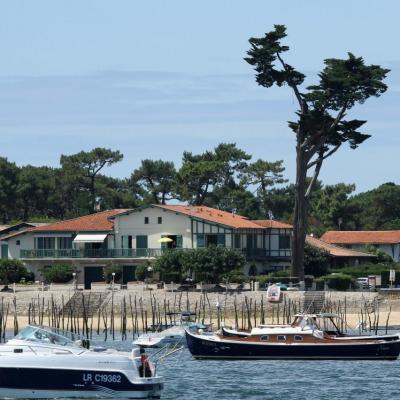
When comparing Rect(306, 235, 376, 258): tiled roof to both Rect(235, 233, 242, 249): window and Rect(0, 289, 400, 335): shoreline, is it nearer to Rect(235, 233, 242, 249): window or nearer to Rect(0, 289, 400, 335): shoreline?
Rect(235, 233, 242, 249): window

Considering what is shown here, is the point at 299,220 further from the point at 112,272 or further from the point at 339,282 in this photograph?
the point at 112,272

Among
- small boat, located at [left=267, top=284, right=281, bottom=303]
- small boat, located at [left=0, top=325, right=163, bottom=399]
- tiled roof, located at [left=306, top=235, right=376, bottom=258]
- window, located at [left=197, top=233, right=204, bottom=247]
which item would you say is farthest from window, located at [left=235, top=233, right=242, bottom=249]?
small boat, located at [left=0, top=325, right=163, bottom=399]

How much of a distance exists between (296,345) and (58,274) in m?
43.7

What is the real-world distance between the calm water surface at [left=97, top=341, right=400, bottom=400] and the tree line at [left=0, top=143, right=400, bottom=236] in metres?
79.7

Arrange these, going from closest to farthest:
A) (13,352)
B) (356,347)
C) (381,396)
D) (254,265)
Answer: (13,352) → (381,396) → (356,347) → (254,265)

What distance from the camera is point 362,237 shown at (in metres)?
150

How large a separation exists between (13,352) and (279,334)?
77.0 feet

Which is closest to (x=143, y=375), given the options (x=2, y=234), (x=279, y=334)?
(x=279, y=334)

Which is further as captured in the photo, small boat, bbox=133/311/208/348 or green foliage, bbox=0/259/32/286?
→ green foliage, bbox=0/259/32/286

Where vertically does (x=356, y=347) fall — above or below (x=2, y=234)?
below

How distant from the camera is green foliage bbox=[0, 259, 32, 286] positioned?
118 meters

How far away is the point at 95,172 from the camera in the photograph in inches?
6713

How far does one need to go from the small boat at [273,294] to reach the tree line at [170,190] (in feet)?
173

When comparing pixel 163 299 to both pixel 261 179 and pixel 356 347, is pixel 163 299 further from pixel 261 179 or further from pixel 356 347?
pixel 261 179
